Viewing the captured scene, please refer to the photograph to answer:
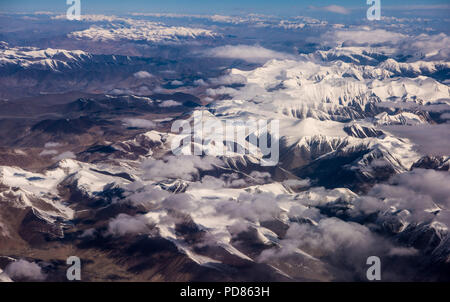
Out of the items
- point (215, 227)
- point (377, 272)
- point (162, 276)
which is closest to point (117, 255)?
point (162, 276)

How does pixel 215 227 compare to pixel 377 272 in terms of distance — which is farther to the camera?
pixel 215 227
